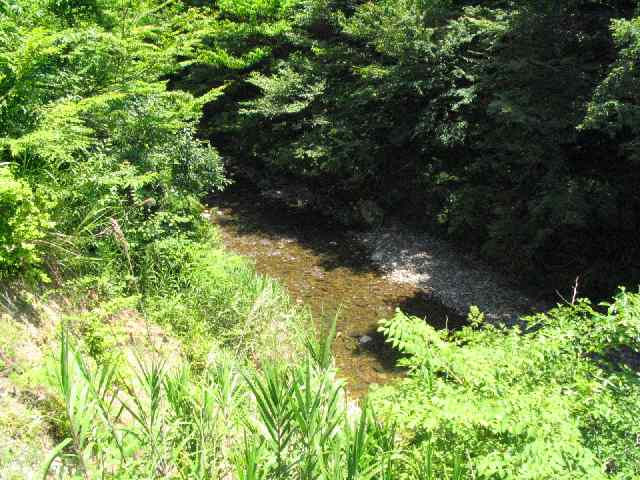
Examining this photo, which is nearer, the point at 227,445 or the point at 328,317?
the point at 227,445

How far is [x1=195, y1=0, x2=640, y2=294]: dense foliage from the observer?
6.40 metres

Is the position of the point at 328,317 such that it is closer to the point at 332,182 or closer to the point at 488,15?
the point at 332,182

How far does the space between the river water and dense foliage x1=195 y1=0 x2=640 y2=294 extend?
1.32 metres

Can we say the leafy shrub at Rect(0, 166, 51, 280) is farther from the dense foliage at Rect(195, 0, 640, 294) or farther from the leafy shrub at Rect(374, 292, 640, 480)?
the dense foliage at Rect(195, 0, 640, 294)

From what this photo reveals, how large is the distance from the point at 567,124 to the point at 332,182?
5.42 metres

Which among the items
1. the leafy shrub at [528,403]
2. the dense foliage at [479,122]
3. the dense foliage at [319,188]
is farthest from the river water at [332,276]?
the leafy shrub at [528,403]

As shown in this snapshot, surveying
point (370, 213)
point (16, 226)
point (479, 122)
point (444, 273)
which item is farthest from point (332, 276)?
point (16, 226)

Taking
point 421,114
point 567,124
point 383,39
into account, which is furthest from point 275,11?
point 567,124

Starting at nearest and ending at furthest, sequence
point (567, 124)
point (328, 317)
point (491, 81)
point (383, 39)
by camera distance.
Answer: point (567, 124)
point (328, 317)
point (491, 81)
point (383, 39)

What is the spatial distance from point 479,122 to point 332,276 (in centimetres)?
375

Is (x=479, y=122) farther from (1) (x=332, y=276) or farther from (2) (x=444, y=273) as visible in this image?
(1) (x=332, y=276)

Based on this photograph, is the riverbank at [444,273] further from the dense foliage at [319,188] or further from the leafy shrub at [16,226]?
the leafy shrub at [16,226]

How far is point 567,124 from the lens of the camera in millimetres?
6254

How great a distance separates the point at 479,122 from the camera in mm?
8281
